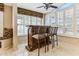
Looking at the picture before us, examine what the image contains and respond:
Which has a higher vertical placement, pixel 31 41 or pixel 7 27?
pixel 7 27

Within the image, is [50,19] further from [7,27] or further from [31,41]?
[7,27]

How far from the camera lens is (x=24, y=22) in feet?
5.78

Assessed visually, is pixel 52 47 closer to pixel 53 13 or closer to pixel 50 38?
pixel 50 38

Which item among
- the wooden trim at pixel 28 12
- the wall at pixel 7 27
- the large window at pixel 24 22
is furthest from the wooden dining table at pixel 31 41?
the wall at pixel 7 27

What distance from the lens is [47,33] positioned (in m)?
1.84

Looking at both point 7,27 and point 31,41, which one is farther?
point 31,41

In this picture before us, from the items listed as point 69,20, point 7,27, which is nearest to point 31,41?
point 7,27

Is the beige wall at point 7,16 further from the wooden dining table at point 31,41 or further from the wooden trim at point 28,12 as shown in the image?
the wooden dining table at point 31,41

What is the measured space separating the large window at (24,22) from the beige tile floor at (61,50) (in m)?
0.25

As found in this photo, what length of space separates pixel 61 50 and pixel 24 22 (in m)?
0.85

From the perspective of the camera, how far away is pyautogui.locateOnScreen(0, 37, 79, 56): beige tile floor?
1.70 metres

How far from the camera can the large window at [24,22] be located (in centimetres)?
173

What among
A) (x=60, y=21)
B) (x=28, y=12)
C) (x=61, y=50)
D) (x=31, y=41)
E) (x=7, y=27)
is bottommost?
Answer: (x=61, y=50)

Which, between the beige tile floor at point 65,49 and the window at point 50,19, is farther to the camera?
the window at point 50,19
